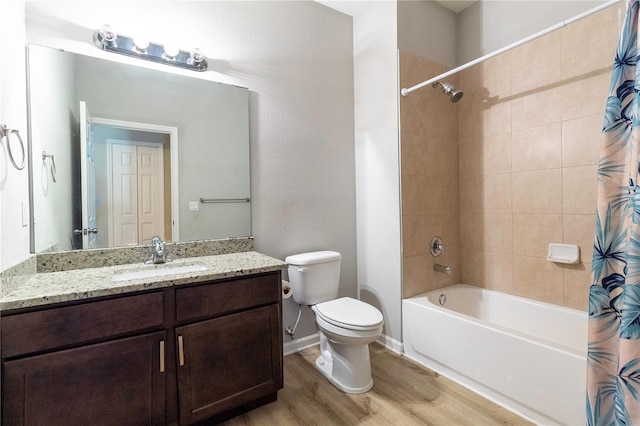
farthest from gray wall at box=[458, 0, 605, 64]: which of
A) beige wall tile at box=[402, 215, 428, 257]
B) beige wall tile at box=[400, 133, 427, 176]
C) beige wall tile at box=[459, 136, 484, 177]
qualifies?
beige wall tile at box=[402, 215, 428, 257]

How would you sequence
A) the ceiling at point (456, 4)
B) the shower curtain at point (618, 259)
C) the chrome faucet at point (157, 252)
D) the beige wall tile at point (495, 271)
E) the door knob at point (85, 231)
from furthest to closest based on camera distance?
the ceiling at point (456, 4), the beige wall tile at point (495, 271), the chrome faucet at point (157, 252), the door knob at point (85, 231), the shower curtain at point (618, 259)

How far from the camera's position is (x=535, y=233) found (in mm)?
2141

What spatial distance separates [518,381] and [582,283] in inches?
32.6

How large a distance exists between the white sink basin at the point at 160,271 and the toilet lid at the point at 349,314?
78cm

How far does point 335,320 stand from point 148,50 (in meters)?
1.91

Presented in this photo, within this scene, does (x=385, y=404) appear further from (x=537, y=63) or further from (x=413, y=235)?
(x=537, y=63)

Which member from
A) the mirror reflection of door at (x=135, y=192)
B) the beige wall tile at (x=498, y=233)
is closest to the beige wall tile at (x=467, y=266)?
the beige wall tile at (x=498, y=233)

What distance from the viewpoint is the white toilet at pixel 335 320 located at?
176 cm

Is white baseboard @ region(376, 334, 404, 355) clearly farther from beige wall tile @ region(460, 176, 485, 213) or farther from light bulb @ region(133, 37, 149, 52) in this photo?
light bulb @ region(133, 37, 149, 52)

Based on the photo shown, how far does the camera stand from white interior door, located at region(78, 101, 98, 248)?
5.33 ft

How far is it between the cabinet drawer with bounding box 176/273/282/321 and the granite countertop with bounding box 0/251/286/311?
1.9 inches

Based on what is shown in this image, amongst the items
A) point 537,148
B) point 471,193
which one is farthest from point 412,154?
point 537,148

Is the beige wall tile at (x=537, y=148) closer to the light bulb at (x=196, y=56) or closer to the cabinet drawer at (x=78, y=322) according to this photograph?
the light bulb at (x=196, y=56)

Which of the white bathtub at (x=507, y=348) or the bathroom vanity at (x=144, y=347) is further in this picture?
the white bathtub at (x=507, y=348)
